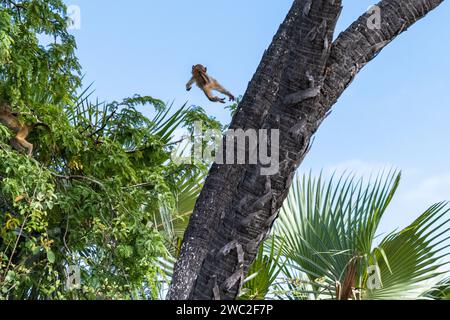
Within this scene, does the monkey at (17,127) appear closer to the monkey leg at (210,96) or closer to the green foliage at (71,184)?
the green foliage at (71,184)

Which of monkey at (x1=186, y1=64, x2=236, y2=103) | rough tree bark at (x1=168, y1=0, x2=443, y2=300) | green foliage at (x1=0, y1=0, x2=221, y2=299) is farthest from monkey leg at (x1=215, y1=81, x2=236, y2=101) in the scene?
green foliage at (x1=0, y1=0, x2=221, y2=299)

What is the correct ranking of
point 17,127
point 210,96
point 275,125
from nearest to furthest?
point 275,125
point 210,96
point 17,127

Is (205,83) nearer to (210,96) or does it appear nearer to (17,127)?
(210,96)

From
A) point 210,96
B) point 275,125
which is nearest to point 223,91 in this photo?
point 210,96

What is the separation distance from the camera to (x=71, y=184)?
696cm

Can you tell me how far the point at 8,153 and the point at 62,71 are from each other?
1.82m

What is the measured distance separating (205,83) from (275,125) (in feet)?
2.92

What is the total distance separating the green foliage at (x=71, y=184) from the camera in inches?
231

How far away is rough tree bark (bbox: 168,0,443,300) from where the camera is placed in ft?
9.30

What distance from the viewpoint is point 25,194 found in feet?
18.7

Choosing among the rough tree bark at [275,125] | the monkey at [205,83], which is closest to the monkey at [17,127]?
the monkey at [205,83]

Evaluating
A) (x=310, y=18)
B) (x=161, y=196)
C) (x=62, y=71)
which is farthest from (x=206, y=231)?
(x=62, y=71)

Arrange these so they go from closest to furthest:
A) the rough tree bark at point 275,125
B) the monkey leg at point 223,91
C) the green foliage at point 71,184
Result: the rough tree bark at point 275,125 < the monkey leg at point 223,91 < the green foliage at point 71,184

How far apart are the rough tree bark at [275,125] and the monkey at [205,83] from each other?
513mm
